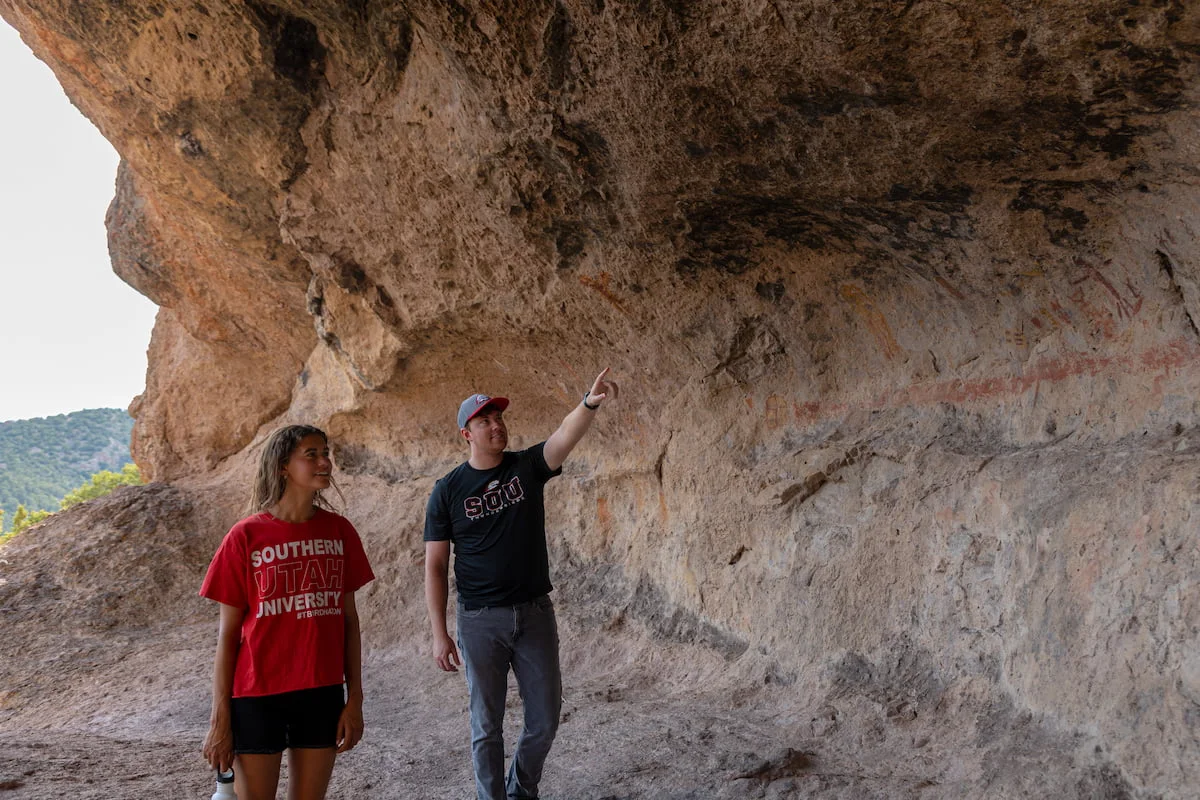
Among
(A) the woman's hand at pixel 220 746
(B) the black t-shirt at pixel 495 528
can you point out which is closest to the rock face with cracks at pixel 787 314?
(B) the black t-shirt at pixel 495 528

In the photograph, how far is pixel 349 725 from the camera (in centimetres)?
234

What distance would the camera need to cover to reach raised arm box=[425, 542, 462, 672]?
285cm

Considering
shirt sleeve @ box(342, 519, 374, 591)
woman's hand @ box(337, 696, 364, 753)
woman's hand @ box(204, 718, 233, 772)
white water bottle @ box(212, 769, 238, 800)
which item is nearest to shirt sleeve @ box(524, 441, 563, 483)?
shirt sleeve @ box(342, 519, 374, 591)

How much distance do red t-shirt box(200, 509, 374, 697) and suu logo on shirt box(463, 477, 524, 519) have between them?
0.56 metres

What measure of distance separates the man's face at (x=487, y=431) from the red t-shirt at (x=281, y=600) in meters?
0.65

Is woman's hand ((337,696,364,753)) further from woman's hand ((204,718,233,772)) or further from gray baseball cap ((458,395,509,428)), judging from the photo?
gray baseball cap ((458,395,509,428))

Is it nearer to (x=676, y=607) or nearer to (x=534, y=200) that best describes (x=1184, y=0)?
(x=534, y=200)

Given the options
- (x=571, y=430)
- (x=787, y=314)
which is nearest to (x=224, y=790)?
(x=571, y=430)

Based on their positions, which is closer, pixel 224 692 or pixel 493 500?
pixel 224 692

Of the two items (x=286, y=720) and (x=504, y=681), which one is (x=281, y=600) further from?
(x=504, y=681)

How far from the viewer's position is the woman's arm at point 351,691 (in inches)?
92.2

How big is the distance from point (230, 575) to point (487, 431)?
2.92 feet

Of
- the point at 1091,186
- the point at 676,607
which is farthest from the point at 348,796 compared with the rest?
the point at 1091,186

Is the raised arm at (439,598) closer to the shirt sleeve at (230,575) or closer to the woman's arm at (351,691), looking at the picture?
the woman's arm at (351,691)
